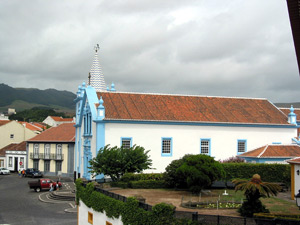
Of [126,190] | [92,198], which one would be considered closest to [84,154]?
[126,190]

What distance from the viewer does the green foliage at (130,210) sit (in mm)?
16422

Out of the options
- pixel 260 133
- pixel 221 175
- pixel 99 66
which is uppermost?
pixel 99 66

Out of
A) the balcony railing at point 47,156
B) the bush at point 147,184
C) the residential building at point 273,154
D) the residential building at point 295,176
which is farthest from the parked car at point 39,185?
the residential building at point 295,176

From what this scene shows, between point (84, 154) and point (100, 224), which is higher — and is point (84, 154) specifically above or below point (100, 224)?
above

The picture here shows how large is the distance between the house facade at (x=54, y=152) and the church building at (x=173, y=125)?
1107 cm

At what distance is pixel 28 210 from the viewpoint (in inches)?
1249

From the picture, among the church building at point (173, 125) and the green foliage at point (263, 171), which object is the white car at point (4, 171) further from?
the green foliage at point (263, 171)

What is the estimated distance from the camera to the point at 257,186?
1662cm

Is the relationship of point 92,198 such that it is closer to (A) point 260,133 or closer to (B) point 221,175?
(B) point 221,175

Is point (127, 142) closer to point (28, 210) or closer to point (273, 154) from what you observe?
point (28, 210)

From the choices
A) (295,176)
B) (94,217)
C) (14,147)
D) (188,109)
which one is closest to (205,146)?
(188,109)

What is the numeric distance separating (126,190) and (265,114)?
834 inches

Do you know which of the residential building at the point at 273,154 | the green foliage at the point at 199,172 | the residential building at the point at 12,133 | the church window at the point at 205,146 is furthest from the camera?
the residential building at the point at 12,133

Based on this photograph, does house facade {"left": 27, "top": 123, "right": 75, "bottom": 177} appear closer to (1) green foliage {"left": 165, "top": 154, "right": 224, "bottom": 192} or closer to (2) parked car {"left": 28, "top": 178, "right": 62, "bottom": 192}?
(2) parked car {"left": 28, "top": 178, "right": 62, "bottom": 192}
